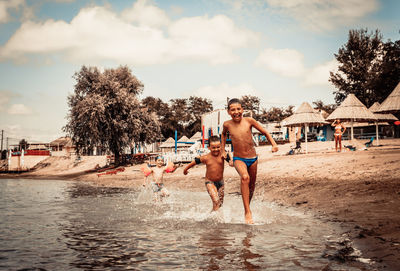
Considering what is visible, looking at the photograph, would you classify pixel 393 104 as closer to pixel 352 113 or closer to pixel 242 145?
pixel 352 113

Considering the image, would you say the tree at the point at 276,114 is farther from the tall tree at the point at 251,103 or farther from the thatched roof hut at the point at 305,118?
the thatched roof hut at the point at 305,118

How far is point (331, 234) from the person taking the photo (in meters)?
5.03

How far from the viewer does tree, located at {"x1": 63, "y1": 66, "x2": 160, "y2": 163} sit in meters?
30.7

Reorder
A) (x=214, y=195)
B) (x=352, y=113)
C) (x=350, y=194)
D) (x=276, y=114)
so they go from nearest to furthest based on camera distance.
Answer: (x=214, y=195) → (x=350, y=194) → (x=352, y=113) → (x=276, y=114)

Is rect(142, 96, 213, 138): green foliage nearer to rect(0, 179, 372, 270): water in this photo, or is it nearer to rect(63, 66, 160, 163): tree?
rect(63, 66, 160, 163): tree

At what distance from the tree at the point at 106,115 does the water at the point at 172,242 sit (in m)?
24.2

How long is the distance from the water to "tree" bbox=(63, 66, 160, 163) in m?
24.2

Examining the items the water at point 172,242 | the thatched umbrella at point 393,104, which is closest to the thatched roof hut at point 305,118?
the thatched umbrella at point 393,104

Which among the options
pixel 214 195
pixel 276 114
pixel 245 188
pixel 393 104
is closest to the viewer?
pixel 245 188

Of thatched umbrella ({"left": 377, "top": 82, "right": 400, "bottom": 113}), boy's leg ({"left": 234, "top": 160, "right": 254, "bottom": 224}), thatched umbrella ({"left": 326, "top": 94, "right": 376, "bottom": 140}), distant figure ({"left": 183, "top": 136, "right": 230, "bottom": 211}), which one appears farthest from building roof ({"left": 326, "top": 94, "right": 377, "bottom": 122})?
boy's leg ({"left": 234, "top": 160, "right": 254, "bottom": 224})

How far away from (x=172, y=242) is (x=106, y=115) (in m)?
28.3

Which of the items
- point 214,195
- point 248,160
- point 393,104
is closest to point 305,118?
point 393,104

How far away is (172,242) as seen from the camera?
481 centimetres

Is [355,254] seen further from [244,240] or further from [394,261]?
[244,240]
